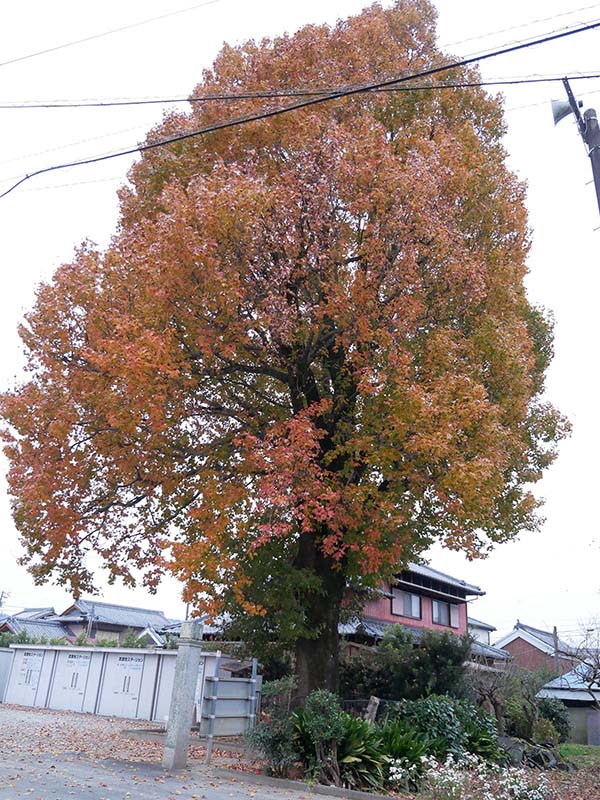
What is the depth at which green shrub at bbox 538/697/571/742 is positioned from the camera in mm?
23334

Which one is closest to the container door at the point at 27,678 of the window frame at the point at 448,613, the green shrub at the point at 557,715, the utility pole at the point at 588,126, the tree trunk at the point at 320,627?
the window frame at the point at 448,613

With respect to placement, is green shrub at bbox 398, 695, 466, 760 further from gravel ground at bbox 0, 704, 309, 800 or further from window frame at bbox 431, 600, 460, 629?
window frame at bbox 431, 600, 460, 629

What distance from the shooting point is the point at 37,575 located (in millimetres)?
13266

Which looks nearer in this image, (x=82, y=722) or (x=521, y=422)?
(x=521, y=422)

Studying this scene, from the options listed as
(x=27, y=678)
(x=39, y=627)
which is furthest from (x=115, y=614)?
(x=27, y=678)

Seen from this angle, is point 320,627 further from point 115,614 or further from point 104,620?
point 115,614

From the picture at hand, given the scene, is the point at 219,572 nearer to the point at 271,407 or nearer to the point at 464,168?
the point at 271,407

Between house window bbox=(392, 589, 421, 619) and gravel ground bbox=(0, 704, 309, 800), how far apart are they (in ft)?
56.1

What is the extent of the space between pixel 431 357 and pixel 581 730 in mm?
25419

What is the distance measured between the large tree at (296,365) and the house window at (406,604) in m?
17.5

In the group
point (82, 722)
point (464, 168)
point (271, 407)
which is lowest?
point (82, 722)

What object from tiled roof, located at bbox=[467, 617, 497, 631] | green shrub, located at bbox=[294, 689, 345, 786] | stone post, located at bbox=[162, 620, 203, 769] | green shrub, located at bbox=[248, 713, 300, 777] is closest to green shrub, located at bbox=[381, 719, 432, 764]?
green shrub, located at bbox=[294, 689, 345, 786]

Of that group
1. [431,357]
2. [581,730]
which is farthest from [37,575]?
[581,730]

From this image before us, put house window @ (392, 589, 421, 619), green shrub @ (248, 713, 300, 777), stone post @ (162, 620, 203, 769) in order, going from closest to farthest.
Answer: green shrub @ (248, 713, 300, 777) < stone post @ (162, 620, 203, 769) < house window @ (392, 589, 421, 619)
